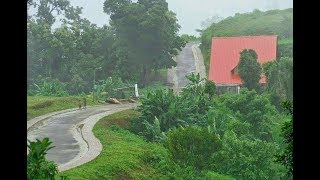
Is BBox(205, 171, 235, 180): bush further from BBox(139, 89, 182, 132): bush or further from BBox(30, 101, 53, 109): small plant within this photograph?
BBox(30, 101, 53, 109): small plant

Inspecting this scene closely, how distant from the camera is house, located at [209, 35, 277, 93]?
85.4 ft

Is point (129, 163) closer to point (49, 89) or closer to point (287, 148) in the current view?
point (287, 148)

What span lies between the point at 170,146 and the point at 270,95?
29.8 ft

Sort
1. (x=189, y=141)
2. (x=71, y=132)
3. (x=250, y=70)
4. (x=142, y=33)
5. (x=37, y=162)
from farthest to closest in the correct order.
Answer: (x=142, y=33), (x=250, y=70), (x=71, y=132), (x=189, y=141), (x=37, y=162)

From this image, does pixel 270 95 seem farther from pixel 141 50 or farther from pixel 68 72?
pixel 68 72

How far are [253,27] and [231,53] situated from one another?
772cm

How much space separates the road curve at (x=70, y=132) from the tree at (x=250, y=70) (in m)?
5.66

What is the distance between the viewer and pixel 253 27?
34.7 metres

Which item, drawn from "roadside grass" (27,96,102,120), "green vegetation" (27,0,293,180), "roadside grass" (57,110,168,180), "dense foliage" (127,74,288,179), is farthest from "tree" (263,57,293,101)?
"roadside grass" (27,96,102,120)

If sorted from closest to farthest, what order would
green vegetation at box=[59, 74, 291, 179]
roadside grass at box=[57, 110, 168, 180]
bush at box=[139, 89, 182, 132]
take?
1. roadside grass at box=[57, 110, 168, 180]
2. green vegetation at box=[59, 74, 291, 179]
3. bush at box=[139, 89, 182, 132]

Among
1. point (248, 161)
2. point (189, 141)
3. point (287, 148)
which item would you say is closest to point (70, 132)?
point (189, 141)

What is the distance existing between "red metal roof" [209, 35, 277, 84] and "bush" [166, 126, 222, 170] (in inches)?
462

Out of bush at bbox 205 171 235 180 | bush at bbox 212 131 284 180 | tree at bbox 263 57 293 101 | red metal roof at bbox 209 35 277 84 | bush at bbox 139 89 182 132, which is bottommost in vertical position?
bush at bbox 205 171 235 180

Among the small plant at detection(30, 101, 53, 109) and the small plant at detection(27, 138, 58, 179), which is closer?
the small plant at detection(27, 138, 58, 179)
